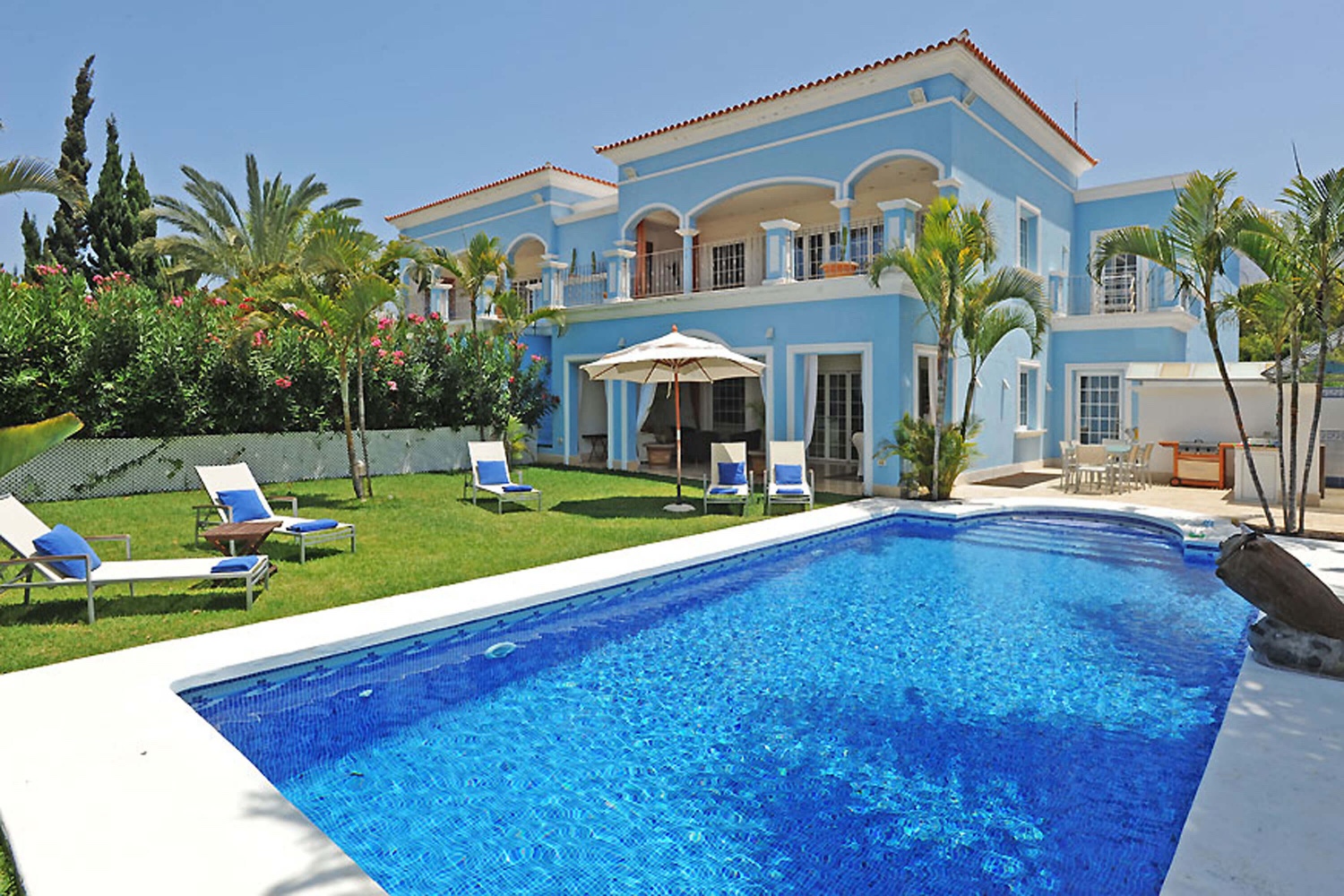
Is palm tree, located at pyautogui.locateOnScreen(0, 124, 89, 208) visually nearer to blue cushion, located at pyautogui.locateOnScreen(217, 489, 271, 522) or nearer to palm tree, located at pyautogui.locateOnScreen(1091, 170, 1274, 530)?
blue cushion, located at pyautogui.locateOnScreen(217, 489, 271, 522)

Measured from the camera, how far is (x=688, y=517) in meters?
12.5

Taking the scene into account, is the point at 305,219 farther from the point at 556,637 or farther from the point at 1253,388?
the point at 1253,388

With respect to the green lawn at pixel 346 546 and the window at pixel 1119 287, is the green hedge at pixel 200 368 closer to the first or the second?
the green lawn at pixel 346 546

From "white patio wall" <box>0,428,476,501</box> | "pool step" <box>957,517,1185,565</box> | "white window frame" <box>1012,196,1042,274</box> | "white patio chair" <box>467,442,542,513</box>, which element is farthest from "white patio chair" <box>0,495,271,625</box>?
"white window frame" <box>1012,196,1042,274</box>

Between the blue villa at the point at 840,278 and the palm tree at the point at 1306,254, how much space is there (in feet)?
17.9

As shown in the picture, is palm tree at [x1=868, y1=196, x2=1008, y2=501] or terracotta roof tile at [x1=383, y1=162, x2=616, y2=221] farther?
terracotta roof tile at [x1=383, y1=162, x2=616, y2=221]

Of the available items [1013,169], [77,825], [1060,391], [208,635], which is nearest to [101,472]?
[208,635]

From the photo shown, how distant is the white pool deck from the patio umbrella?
293 inches

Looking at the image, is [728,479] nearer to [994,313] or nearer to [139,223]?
[994,313]

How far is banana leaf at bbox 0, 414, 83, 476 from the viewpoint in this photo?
3.81 meters

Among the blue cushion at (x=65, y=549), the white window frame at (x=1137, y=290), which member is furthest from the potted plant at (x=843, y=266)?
the blue cushion at (x=65, y=549)

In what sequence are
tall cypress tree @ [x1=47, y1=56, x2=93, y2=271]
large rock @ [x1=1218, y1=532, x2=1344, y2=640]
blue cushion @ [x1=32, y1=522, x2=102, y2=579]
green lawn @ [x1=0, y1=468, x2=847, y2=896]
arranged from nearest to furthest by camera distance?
large rock @ [x1=1218, y1=532, x2=1344, y2=640] < green lawn @ [x1=0, y1=468, x2=847, y2=896] < blue cushion @ [x1=32, y1=522, x2=102, y2=579] < tall cypress tree @ [x1=47, y1=56, x2=93, y2=271]

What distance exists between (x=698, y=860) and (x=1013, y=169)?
60.1 feet

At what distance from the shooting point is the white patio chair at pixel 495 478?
12.9 m
